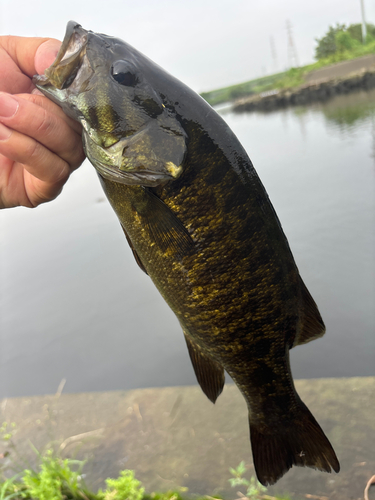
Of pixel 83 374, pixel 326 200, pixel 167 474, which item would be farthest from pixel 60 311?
pixel 326 200

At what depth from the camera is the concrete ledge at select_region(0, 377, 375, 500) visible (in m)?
2.77

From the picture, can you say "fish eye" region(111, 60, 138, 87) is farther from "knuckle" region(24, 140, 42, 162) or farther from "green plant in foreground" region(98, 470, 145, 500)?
"green plant in foreground" region(98, 470, 145, 500)

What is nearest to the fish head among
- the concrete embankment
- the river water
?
the river water

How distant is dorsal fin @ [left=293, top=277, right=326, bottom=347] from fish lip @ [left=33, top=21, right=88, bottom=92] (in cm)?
112

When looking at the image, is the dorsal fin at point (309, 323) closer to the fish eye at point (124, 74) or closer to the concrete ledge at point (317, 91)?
the fish eye at point (124, 74)

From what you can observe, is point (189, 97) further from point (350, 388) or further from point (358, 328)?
point (358, 328)

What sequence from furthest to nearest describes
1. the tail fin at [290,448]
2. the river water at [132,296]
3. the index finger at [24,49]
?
the river water at [132,296], the tail fin at [290,448], the index finger at [24,49]

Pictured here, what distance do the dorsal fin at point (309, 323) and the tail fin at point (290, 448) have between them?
1.12 feet

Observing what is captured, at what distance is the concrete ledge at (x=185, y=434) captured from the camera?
2.77 metres

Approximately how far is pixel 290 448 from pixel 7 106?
164cm

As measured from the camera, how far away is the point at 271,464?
1.68 meters

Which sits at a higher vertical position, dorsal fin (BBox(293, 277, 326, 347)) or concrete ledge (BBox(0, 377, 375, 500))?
dorsal fin (BBox(293, 277, 326, 347))

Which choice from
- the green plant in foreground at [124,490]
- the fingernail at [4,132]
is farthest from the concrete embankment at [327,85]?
the fingernail at [4,132]

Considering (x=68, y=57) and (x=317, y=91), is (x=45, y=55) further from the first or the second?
(x=317, y=91)
